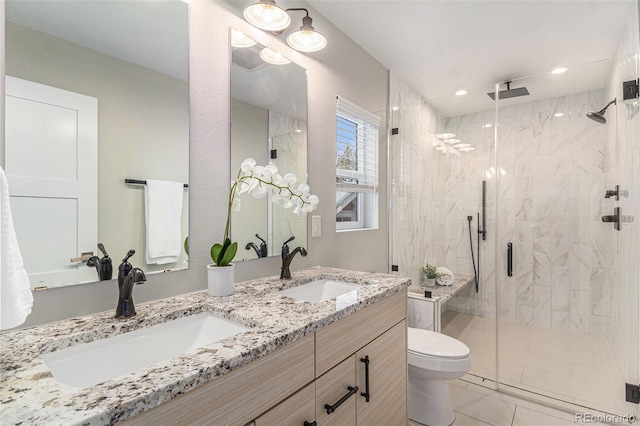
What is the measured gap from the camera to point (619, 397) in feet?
6.47

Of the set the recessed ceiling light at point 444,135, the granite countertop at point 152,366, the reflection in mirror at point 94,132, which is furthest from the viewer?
the recessed ceiling light at point 444,135

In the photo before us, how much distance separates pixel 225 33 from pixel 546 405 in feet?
9.60

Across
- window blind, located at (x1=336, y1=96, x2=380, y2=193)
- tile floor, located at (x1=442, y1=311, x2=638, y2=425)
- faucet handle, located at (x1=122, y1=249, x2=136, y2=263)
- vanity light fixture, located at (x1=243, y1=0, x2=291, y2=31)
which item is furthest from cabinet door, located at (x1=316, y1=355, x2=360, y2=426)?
vanity light fixture, located at (x1=243, y1=0, x2=291, y2=31)

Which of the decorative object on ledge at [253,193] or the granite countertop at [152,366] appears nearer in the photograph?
the granite countertop at [152,366]

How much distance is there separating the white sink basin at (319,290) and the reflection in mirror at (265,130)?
234 millimetres

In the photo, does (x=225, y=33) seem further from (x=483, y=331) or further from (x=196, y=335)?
(x=483, y=331)

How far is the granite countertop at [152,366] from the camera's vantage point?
514mm

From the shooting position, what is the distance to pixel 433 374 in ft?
5.91

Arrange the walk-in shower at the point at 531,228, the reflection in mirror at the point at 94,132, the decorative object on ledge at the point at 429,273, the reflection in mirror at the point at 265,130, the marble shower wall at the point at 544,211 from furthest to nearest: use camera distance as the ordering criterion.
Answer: the decorative object on ledge at the point at 429,273 < the marble shower wall at the point at 544,211 < the walk-in shower at the point at 531,228 < the reflection in mirror at the point at 265,130 < the reflection in mirror at the point at 94,132

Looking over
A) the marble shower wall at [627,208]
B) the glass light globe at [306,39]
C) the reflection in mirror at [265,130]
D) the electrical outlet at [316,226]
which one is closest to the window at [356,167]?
the electrical outlet at [316,226]

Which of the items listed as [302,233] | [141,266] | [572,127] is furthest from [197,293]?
[572,127]

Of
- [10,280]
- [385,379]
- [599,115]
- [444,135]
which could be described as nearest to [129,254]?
[10,280]

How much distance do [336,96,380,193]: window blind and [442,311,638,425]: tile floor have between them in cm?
140

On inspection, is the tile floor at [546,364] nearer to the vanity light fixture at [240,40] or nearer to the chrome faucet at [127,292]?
the chrome faucet at [127,292]
